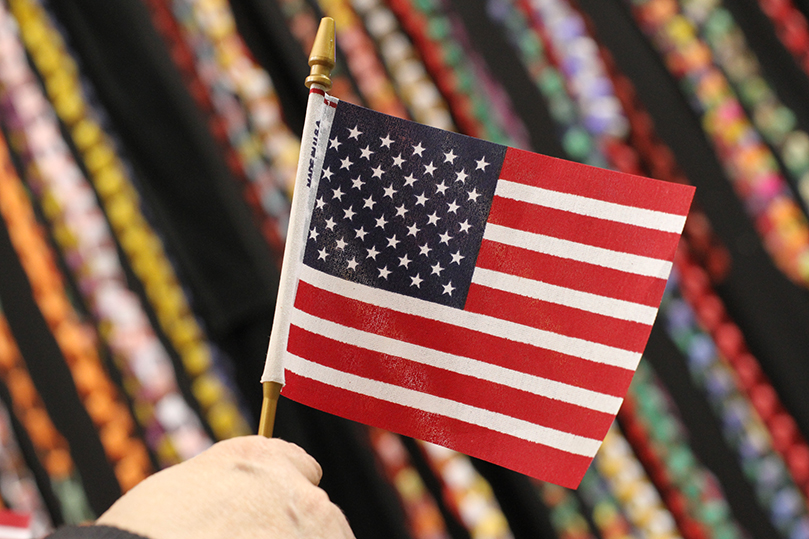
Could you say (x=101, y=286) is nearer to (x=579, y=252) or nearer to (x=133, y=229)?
(x=133, y=229)

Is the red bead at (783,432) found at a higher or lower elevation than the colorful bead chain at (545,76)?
lower

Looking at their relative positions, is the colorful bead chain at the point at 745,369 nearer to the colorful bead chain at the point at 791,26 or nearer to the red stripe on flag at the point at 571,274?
the colorful bead chain at the point at 791,26

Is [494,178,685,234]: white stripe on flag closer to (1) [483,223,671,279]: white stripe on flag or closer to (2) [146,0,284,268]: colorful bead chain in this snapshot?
(1) [483,223,671,279]: white stripe on flag

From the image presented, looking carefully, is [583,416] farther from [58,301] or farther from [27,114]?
[27,114]

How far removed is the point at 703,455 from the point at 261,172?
98 centimetres

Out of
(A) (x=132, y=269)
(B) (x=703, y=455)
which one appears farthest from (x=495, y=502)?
(A) (x=132, y=269)

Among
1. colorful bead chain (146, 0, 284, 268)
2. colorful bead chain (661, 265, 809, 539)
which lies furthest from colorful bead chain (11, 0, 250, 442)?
colorful bead chain (661, 265, 809, 539)

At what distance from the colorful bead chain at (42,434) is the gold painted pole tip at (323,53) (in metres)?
0.92

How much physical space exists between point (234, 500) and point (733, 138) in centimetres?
114

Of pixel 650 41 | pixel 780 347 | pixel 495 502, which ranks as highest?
pixel 650 41

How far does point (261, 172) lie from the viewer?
116 centimetres

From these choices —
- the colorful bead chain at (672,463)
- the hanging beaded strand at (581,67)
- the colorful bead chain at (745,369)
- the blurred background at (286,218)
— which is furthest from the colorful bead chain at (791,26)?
the colorful bead chain at (672,463)

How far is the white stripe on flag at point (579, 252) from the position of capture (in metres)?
0.59

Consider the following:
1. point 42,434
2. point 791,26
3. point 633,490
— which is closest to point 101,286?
point 42,434
